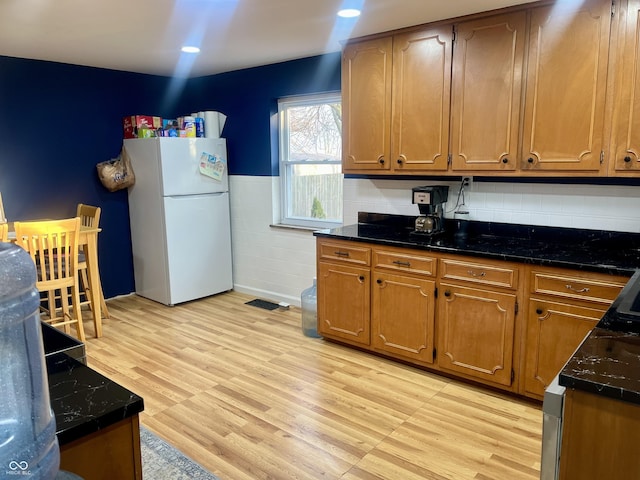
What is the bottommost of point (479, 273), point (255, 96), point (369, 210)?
point (479, 273)

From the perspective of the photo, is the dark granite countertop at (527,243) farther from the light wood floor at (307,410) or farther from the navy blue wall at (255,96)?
the navy blue wall at (255,96)

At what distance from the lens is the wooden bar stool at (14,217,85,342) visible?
132 inches

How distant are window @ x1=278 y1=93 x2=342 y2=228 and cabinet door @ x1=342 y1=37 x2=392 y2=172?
66 cm

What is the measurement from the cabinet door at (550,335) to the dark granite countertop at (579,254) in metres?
0.24

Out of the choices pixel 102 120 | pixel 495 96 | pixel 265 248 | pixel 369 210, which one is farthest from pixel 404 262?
pixel 102 120

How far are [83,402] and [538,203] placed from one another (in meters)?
2.89

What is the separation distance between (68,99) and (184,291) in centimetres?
203

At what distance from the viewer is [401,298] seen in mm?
3236

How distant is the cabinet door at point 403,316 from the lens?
313cm

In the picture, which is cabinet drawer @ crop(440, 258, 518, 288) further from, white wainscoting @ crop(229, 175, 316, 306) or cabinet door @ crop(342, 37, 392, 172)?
white wainscoting @ crop(229, 175, 316, 306)

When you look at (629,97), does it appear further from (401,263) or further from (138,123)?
(138,123)

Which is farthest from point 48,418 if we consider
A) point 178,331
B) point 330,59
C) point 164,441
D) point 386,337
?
point 330,59

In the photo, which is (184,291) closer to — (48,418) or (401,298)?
(401,298)

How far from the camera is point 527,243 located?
10.1 feet
